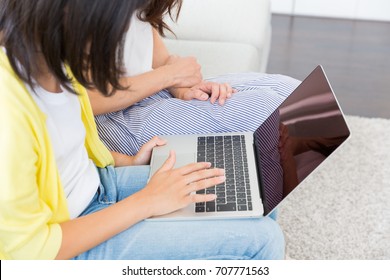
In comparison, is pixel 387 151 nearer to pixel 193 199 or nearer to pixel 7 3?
pixel 193 199

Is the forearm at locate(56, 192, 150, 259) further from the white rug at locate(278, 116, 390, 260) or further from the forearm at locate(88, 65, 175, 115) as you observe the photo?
the white rug at locate(278, 116, 390, 260)

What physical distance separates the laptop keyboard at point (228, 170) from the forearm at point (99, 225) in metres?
0.13

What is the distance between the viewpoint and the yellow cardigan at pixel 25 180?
0.75 metres

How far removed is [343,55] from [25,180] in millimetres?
2240

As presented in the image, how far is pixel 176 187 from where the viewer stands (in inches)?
37.1

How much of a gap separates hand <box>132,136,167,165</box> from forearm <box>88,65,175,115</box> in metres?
0.12

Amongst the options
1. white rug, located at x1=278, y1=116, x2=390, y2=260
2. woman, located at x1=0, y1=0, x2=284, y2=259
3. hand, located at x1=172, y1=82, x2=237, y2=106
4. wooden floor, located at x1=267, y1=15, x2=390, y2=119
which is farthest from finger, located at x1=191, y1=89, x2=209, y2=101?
wooden floor, located at x1=267, y1=15, x2=390, y2=119

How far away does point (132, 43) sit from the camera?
Result: 50.8 inches

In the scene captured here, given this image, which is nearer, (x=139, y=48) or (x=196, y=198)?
(x=196, y=198)

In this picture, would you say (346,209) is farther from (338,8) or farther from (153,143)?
(338,8)

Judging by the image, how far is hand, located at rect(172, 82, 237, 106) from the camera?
1260 millimetres

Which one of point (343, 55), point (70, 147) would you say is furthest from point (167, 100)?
point (343, 55)
